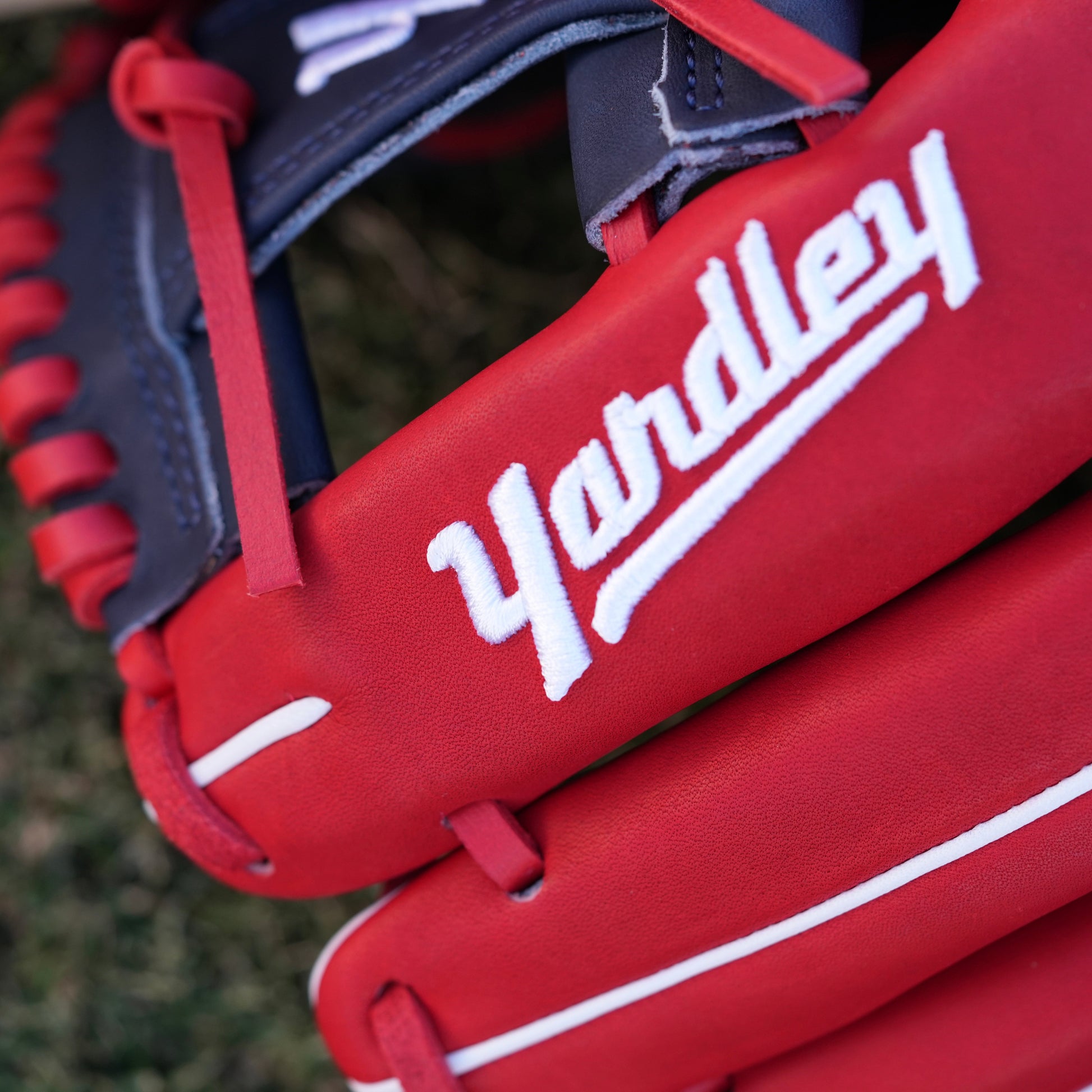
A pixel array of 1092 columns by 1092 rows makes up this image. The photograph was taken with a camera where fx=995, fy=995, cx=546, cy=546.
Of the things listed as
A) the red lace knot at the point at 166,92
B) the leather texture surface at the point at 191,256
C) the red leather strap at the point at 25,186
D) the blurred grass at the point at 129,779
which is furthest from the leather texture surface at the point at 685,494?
the blurred grass at the point at 129,779

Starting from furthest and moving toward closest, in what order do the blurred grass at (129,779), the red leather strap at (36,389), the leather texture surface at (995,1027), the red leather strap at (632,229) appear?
the blurred grass at (129,779) < the red leather strap at (36,389) < the leather texture surface at (995,1027) < the red leather strap at (632,229)

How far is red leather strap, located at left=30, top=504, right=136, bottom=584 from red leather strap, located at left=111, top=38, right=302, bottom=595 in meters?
0.19

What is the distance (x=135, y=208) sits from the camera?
903mm

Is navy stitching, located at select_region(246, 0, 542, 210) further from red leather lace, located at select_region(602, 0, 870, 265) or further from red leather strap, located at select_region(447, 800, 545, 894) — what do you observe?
red leather strap, located at select_region(447, 800, 545, 894)

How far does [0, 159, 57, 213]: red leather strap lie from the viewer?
0.95m

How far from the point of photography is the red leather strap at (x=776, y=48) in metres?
0.56

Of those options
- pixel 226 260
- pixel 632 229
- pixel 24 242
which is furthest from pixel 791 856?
pixel 24 242

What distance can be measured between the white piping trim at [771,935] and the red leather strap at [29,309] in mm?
725

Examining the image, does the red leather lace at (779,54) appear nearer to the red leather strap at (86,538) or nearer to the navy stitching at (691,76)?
the navy stitching at (691,76)

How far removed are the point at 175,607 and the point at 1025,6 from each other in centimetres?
75

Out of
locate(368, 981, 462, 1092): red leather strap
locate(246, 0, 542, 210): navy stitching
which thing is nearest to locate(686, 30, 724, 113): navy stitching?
locate(246, 0, 542, 210): navy stitching

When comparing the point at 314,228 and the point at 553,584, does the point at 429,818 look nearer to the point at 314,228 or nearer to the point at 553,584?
the point at 553,584

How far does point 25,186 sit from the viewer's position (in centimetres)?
96

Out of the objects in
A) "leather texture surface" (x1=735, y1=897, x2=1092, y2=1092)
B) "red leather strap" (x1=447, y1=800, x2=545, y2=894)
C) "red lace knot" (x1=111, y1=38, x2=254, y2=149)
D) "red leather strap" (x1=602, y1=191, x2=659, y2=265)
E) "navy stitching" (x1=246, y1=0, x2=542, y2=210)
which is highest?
"red lace knot" (x1=111, y1=38, x2=254, y2=149)
